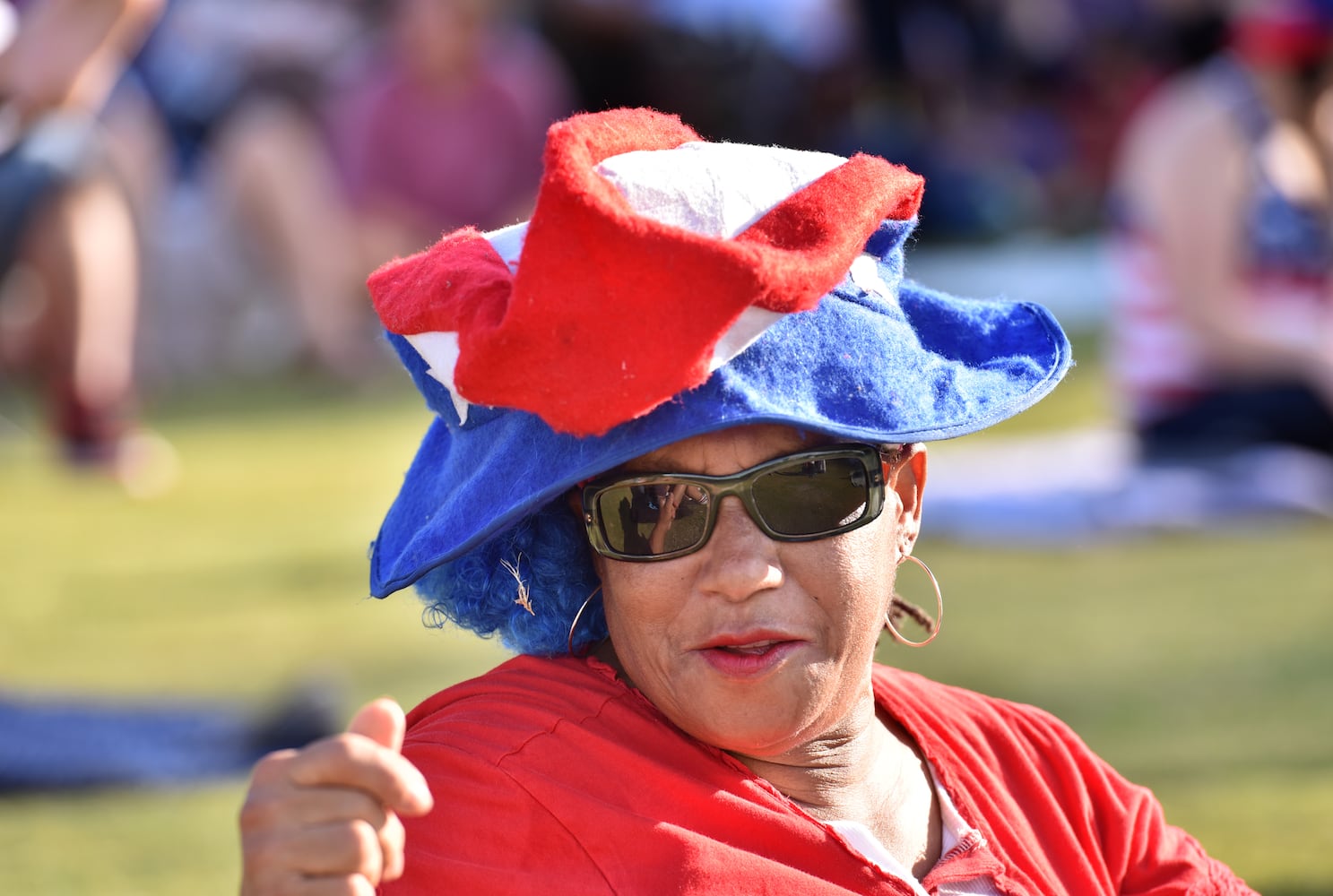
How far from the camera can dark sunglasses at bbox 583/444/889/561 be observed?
1944mm

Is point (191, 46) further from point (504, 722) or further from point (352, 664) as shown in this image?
point (504, 722)

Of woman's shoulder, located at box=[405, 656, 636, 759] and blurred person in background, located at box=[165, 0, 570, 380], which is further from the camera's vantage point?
blurred person in background, located at box=[165, 0, 570, 380]

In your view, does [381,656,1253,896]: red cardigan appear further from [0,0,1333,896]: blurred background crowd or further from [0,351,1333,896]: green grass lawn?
[0,351,1333,896]: green grass lawn

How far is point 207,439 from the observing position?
9047 mm

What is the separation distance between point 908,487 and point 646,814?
567 mm

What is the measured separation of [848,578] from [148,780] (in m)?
2.43

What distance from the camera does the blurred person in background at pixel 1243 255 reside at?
21.6 feet

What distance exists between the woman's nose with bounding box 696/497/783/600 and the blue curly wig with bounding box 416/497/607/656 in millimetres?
235

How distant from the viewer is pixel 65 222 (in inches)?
209

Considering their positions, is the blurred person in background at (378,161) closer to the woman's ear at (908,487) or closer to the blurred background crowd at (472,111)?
the blurred background crowd at (472,111)

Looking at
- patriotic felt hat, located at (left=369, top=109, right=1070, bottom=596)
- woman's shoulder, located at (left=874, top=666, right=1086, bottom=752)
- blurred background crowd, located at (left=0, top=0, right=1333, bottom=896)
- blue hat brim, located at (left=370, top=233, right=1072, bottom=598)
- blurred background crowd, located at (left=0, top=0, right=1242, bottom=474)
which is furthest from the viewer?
blurred background crowd, located at (left=0, top=0, right=1242, bottom=474)

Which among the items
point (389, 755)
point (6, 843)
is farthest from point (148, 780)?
point (389, 755)

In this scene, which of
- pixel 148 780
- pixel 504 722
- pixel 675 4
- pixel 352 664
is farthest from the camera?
pixel 675 4

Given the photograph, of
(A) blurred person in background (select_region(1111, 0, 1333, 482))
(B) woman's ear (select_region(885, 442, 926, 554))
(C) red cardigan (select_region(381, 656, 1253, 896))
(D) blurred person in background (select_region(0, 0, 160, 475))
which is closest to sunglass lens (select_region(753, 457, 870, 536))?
(B) woman's ear (select_region(885, 442, 926, 554))
